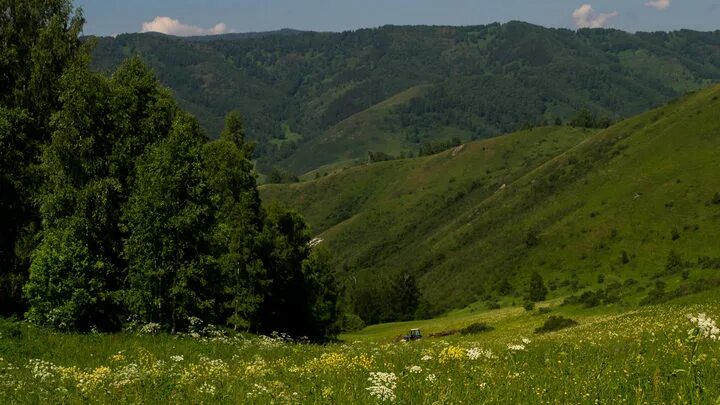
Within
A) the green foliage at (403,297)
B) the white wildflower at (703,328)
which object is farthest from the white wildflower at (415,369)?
the green foliage at (403,297)

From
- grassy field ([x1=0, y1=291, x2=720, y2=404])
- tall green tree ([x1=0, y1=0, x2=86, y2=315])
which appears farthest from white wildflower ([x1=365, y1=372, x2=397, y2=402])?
tall green tree ([x1=0, y1=0, x2=86, y2=315])

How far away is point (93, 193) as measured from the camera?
3098 centimetres

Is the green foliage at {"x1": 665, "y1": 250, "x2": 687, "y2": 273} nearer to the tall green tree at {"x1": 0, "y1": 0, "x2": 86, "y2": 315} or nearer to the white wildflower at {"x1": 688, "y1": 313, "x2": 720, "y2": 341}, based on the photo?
the tall green tree at {"x1": 0, "y1": 0, "x2": 86, "y2": 315}

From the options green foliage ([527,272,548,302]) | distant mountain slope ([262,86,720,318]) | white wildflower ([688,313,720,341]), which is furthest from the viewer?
distant mountain slope ([262,86,720,318])

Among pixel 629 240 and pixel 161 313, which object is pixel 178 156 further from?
pixel 629 240

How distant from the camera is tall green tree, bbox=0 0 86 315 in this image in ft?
109

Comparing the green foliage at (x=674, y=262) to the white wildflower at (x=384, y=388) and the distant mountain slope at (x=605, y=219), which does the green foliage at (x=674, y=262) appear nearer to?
the distant mountain slope at (x=605, y=219)

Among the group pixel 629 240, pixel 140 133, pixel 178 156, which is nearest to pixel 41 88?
pixel 140 133

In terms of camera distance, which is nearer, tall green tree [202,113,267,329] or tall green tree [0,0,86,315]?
tall green tree [0,0,86,315]

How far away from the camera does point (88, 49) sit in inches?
1513

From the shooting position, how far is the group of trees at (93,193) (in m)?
29.3

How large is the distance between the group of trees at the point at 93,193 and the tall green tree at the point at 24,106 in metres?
0.07

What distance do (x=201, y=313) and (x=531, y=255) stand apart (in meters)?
108

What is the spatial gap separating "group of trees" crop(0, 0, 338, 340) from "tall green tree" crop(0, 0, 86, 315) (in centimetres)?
7
